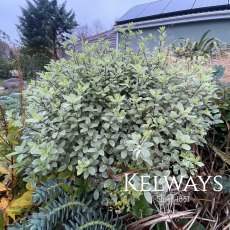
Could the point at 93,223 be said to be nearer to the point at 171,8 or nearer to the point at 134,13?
the point at 171,8

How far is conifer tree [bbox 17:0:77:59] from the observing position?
1653cm

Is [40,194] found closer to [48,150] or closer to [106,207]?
[48,150]

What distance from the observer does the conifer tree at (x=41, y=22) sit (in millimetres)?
16531

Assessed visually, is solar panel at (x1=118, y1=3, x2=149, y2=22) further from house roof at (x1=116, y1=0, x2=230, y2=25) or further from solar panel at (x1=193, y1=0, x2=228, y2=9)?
solar panel at (x1=193, y1=0, x2=228, y2=9)

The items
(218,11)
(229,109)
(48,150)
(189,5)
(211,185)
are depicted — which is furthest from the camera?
(189,5)

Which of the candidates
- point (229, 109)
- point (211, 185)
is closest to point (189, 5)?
point (229, 109)

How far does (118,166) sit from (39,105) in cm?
49

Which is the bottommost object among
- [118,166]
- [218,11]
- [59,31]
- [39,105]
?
[118,166]

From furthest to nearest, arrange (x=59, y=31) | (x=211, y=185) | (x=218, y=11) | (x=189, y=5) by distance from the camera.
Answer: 1. (x=59, y=31)
2. (x=189, y=5)
3. (x=218, y=11)
4. (x=211, y=185)

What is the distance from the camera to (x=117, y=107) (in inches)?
50.0

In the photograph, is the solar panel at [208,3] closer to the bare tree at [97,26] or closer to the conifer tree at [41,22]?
the bare tree at [97,26]

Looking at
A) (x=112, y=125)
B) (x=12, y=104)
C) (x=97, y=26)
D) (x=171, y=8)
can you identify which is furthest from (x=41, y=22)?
(x=112, y=125)

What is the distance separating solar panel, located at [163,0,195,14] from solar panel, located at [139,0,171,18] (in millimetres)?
201

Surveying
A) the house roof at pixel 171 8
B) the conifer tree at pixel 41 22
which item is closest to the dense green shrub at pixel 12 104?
Answer: the house roof at pixel 171 8
